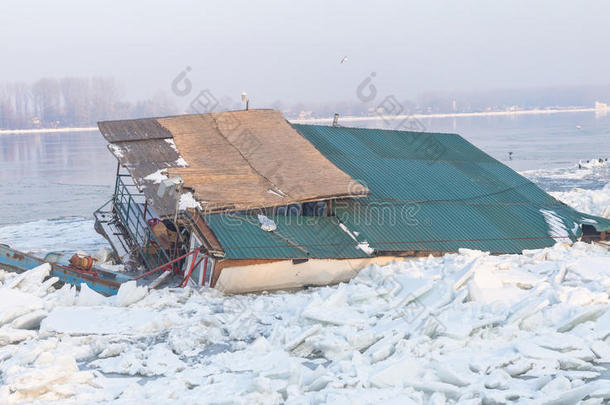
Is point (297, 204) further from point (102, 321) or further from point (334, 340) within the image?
point (334, 340)

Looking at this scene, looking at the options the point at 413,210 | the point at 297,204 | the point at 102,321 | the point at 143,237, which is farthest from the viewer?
the point at 143,237

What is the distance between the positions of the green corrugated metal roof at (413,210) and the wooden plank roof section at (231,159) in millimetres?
634

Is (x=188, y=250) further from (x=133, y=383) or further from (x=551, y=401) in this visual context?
(x=551, y=401)

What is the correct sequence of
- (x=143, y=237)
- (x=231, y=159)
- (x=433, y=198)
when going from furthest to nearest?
(x=433, y=198) → (x=143, y=237) → (x=231, y=159)

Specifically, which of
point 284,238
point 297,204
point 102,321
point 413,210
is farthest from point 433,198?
point 102,321

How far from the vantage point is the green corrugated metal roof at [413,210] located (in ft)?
51.0

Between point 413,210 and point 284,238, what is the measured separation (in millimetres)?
4534

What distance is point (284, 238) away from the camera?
15461 millimetres

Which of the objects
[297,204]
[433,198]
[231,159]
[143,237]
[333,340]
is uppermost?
[231,159]

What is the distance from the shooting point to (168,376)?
1025cm

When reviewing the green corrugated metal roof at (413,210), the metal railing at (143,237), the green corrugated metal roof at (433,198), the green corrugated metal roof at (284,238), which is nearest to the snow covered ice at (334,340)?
the green corrugated metal roof at (284,238)

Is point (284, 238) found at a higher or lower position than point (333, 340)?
higher

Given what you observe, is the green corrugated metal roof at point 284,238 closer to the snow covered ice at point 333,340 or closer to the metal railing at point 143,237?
the snow covered ice at point 333,340

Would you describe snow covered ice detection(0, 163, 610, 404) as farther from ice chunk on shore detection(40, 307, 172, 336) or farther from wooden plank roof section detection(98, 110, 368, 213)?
wooden plank roof section detection(98, 110, 368, 213)
